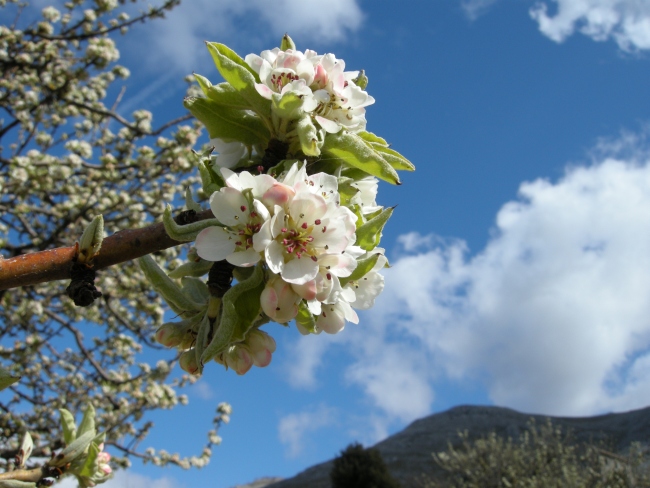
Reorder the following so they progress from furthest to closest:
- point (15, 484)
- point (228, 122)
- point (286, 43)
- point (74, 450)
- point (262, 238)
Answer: point (74, 450) < point (15, 484) < point (286, 43) < point (228, 122) < point (262, 238)

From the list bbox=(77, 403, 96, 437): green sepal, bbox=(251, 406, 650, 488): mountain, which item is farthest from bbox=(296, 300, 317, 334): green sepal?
bbox=(251, 406, 650, 488): mountain

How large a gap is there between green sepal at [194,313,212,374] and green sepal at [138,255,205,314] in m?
0.07

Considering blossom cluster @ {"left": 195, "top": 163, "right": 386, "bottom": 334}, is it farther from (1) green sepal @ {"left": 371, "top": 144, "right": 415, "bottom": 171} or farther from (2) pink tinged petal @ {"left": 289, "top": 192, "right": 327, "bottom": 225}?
(1) green sepal @ {"left": 371, "top": 144, "right": 415, "bottom": 171}

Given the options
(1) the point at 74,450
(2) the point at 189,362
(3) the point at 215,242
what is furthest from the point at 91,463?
(3) the point at 215,242

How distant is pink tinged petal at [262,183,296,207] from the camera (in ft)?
3.91

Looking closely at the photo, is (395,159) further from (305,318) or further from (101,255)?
(101,255)

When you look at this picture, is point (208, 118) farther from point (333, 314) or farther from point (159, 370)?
point (159, 370)

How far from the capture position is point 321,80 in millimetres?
1436

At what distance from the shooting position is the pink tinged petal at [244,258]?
119 centimetres

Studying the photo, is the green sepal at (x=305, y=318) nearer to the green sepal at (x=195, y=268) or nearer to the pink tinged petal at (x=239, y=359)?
the pink tinged petal at (x=239, y=359)

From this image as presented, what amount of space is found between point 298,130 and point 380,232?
0.93 feet

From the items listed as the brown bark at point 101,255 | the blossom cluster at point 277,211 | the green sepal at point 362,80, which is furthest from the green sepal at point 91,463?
the green sepal at point 362,80

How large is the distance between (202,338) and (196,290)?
0.16m

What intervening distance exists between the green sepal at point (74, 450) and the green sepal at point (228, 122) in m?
1.22
